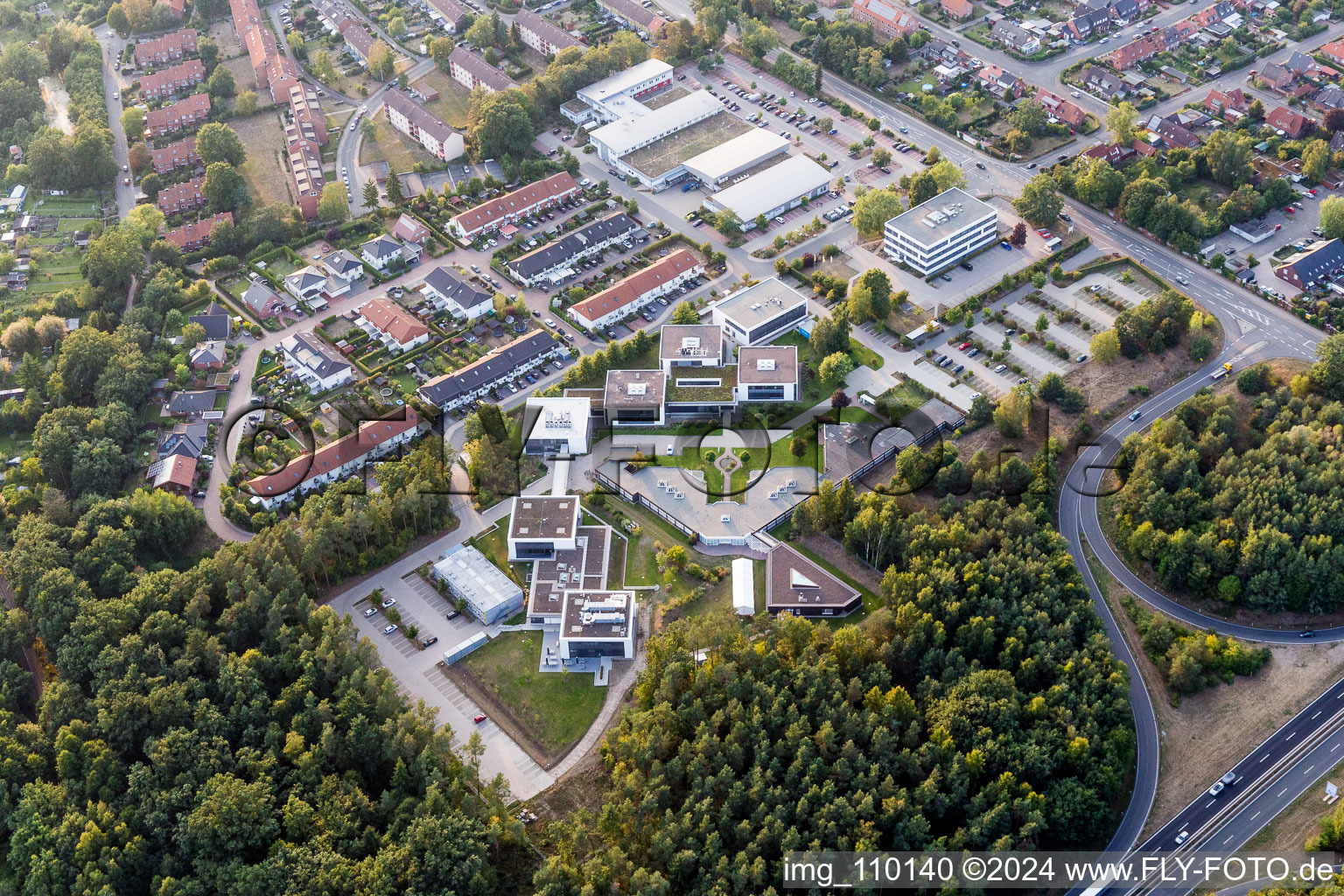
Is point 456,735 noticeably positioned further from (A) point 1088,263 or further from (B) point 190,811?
(A) point 1088,263

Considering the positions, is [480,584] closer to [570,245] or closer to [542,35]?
[570,245]

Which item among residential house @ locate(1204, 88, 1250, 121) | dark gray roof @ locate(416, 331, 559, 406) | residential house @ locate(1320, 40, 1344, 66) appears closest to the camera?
dark gray roof @ locate(416, 331, 559, 406)


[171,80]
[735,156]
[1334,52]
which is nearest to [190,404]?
[735,156]

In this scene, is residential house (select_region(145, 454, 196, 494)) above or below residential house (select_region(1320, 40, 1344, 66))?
below

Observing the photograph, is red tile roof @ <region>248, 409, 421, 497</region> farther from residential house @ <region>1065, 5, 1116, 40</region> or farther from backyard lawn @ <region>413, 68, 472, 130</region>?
residential house @ <region>1065, 5, 1116, 40</region>

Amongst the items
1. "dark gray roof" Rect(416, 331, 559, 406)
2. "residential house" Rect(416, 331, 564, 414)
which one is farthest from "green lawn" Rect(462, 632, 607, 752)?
"dark gray roof" Rect(416, 331, 559, 406)
